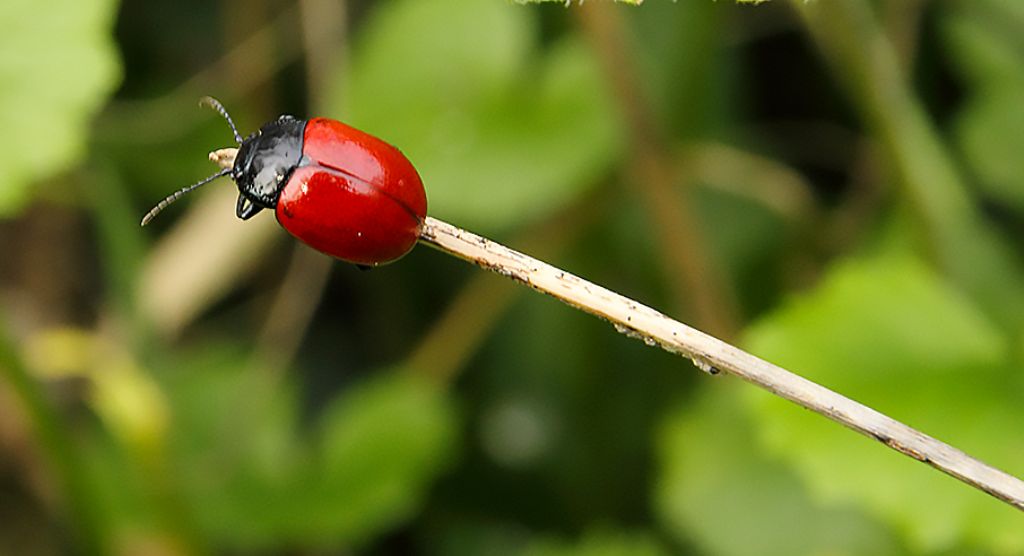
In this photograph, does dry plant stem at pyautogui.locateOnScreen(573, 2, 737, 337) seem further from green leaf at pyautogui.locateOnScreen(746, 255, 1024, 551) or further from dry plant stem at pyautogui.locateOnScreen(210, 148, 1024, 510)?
dry plant stem at pyautogui.locateOnScreen(210, 148, 1024, 510)

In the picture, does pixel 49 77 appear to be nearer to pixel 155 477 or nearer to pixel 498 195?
pixel 155 477

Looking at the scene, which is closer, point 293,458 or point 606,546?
point 606,546

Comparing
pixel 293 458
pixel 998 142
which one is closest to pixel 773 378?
pixel 998 142

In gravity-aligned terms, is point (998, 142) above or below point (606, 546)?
above

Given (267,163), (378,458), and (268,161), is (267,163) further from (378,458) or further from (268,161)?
(378,458)

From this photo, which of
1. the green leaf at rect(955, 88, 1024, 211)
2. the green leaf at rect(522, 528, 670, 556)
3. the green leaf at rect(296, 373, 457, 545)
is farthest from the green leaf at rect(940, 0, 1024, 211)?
the green leaf at rect(296, 373, 457, 545)
